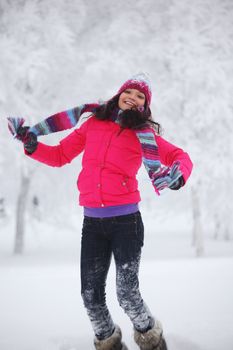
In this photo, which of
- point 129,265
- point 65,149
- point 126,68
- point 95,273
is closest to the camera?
point 129,265

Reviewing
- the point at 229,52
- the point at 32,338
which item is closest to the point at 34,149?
the point at 32,338

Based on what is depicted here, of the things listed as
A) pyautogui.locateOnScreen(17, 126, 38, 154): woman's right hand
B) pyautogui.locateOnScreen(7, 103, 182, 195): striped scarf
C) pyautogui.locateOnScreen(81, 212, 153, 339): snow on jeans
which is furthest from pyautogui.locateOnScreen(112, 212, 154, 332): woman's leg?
pyautogui.locateOnScreen(17, 126, 38, 154): woman's right hand

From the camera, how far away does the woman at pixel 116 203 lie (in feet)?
8.54

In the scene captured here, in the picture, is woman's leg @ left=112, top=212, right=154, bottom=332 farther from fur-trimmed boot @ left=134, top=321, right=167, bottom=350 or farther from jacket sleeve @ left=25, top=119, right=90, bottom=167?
jacket sleeve @ left=25, top=119, right=90, bottom=167

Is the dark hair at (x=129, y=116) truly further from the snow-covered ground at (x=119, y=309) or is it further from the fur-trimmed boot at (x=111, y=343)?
the snow-covered ground at (x=119, y=309)

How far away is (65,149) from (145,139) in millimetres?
764

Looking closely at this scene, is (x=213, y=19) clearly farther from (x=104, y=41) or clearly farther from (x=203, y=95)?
(x=104, y=41)

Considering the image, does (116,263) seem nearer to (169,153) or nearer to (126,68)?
(169,153)

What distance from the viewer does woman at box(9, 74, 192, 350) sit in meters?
2.60

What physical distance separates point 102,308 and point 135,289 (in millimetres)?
341

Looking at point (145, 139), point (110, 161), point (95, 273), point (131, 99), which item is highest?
point (131, 99)

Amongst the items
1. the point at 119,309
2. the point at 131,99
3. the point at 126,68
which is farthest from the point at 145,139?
the point at 126,68

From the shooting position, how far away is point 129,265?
8.46 feet

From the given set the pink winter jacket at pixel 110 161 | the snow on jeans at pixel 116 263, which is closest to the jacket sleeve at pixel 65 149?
the pink winter jacket at pixel 110 161
